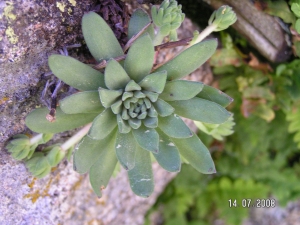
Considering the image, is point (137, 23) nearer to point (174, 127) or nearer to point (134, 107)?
point (134, 107)

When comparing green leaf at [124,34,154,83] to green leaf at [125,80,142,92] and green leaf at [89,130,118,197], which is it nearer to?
green leaf at [125,80,142,92]

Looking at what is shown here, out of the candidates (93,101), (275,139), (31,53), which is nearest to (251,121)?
(275,139)

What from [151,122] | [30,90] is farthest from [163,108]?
[30,90]

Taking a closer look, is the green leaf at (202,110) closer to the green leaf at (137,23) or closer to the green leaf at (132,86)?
the green leaf at (132,86)
